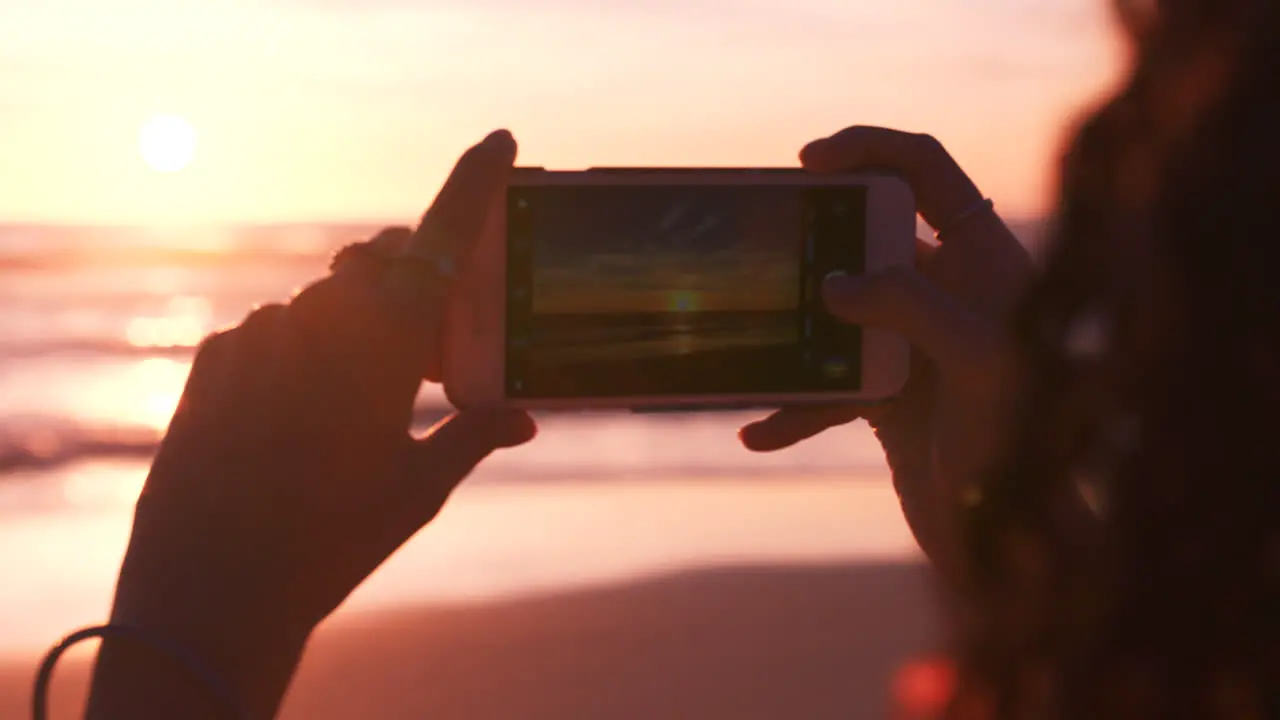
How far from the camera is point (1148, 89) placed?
1.92 ft

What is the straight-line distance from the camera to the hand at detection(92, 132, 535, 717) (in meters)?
1.39

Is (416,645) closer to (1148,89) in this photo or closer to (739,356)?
(739,356)

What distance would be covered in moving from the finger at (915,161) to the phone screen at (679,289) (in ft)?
0.19

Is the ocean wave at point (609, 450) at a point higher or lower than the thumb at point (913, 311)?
lower

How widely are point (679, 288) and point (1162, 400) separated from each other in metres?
1.72

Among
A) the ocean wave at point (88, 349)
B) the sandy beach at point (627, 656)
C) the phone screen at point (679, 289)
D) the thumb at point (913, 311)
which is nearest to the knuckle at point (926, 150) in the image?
the phone screen at point (679, 289)

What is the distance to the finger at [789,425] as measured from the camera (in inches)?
89.0

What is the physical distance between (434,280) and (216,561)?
0.48m

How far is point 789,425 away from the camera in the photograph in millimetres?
2287

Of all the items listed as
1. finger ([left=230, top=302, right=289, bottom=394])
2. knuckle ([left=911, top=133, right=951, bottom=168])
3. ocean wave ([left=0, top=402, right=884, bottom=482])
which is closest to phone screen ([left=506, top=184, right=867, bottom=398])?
knuckle ([left=911, top=133, right=951, bottom=168])

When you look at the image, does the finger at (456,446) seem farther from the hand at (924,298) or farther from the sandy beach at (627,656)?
the sandy beach at (627,656)

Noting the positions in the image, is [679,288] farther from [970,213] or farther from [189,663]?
[189,663]

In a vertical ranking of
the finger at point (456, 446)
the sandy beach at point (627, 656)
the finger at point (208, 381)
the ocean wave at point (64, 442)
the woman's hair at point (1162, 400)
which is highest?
the woman's hair at point (1162, 400)

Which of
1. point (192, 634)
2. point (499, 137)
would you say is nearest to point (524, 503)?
point (499, 137)
